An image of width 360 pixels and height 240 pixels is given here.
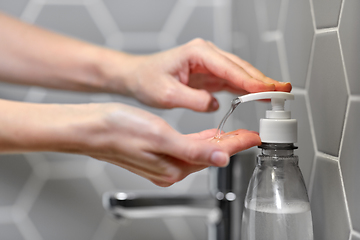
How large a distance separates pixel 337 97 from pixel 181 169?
16 centimetres

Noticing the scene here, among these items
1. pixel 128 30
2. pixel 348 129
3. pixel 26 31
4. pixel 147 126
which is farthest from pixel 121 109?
pixel 128 30

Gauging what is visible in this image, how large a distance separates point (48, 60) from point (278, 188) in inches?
17.6

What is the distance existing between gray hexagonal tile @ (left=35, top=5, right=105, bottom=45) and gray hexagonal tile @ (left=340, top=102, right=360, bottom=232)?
0.63 meters

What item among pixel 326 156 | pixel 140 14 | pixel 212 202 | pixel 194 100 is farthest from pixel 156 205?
pixel 140 14

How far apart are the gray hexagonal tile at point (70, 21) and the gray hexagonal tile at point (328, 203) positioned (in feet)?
1.97

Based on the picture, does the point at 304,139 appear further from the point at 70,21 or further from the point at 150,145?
the point at 70,21

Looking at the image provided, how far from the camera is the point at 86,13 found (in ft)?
2.72

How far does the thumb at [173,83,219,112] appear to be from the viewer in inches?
19.1

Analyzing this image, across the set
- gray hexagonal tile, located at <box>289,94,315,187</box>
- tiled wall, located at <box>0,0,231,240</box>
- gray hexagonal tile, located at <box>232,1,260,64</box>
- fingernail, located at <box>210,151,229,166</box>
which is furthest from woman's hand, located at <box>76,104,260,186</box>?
tiled wall, located at <box>0,0,231,240</box>

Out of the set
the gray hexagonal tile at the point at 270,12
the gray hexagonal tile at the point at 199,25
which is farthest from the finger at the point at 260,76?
the gray hexagonal tile at the point at 199,25

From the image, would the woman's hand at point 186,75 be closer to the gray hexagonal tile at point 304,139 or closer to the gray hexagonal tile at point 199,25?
the gray hexagonal tile at point 304,139

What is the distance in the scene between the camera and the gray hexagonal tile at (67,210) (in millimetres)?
827

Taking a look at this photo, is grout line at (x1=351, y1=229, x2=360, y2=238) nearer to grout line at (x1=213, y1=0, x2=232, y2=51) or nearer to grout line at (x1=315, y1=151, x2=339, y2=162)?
grout line at (x1=315, y1=151, x2=339, y2=162)

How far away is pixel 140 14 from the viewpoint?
845 mm
